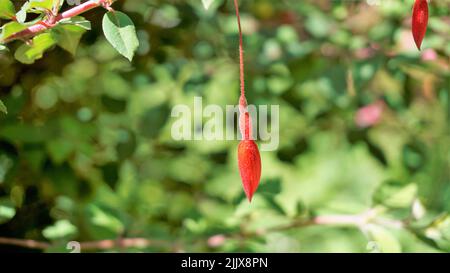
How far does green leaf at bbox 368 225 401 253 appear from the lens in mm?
982

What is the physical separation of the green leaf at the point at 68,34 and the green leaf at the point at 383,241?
0.53 meters

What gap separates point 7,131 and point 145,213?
0.37 metres

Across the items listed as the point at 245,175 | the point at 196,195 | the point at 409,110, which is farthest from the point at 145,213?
the point at 245,175

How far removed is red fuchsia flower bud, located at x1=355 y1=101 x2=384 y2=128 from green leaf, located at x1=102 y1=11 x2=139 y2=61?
977mm

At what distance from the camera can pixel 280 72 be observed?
1.39 metres

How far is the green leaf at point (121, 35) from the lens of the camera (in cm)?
61

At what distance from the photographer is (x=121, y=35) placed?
24.4 inches

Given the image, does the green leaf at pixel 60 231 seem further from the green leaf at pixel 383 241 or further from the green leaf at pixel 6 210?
the green leaf at pixel 383 241

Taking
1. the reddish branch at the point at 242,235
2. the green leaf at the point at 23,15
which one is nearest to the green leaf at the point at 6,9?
the green leaf at the point at 23,15

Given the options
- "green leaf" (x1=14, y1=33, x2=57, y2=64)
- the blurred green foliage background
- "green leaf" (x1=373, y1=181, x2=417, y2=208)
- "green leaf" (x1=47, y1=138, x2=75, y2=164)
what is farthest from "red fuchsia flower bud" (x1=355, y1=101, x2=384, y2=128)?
"green leaf" (x1=14, y1=33, x2=57, y2=64)

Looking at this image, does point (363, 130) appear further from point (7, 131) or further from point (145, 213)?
point (7, 131)

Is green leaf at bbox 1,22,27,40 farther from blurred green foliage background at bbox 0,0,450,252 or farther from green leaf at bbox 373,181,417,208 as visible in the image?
green leaf at bbox 373,181,417,208

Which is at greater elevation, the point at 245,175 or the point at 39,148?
the point at 39,148

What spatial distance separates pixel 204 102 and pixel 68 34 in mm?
811
